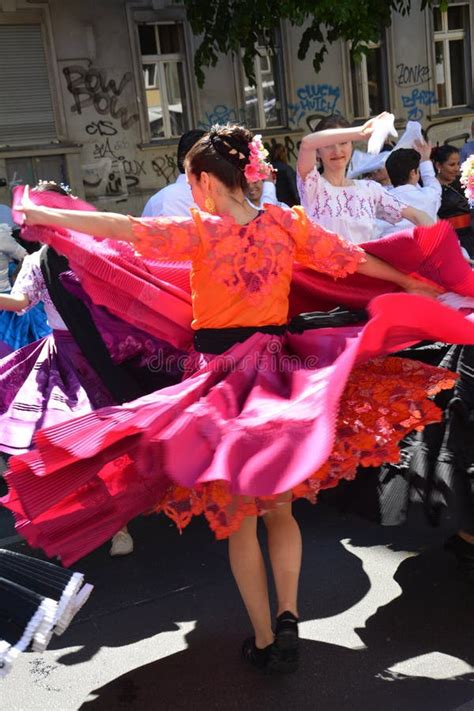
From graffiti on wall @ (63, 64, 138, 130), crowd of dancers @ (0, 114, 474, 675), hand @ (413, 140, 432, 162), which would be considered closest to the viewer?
crowd of dancers @ (0, 114, 474, 675)

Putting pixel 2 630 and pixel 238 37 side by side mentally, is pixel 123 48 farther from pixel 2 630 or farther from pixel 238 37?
pixel 2 630

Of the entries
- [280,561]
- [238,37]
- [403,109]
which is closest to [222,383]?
[280,561]

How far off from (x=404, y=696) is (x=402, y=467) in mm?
840

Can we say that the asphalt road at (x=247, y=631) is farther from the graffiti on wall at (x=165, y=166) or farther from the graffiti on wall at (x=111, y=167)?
the graffiti on wall at (x=165, y=166)

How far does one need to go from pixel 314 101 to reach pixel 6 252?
38.8 ft

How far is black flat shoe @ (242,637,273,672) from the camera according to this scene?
349 centimetres

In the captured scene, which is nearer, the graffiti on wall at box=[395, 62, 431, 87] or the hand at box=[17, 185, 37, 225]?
the hand at box=[17, 185, 37, 225]

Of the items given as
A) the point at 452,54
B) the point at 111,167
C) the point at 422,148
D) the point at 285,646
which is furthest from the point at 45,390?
the point at 452,54

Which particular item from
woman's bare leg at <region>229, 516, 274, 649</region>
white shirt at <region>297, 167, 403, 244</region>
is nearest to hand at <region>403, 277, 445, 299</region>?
woman's bare leg at <region>229, 516, 274, 649</region>

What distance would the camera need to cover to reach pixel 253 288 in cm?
346

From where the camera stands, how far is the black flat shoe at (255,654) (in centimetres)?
349

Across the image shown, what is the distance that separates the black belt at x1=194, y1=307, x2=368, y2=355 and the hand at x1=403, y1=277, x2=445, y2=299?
220 mm

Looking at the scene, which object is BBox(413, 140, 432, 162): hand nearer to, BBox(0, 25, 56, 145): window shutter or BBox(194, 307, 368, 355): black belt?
BBox(194, 307, 368, 355): black belt

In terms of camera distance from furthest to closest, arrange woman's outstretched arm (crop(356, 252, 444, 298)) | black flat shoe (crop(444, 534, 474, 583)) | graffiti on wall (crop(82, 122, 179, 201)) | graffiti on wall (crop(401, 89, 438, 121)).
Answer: graffiti on wall (crop(401, 89, 438, 121))
graffiti on wall (crop(82, 122, 179, 201))
black flat shoe (crop(444, 534, 474, 583))
woman's outstretched arm (crop(356, 252, 444, 298))
